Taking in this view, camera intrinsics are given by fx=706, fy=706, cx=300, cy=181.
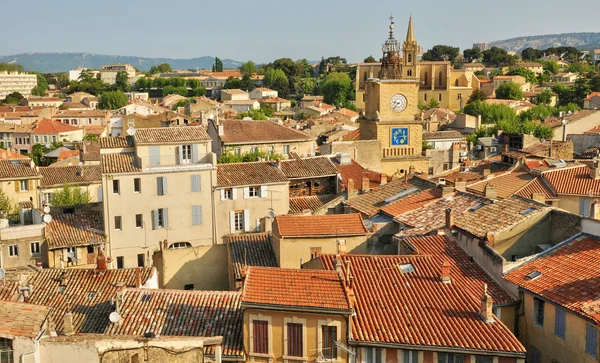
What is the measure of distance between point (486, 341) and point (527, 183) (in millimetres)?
17074

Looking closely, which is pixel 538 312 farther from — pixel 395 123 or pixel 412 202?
pixel 395 123

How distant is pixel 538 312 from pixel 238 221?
20301 millimetres

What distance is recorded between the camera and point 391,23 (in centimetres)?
6312

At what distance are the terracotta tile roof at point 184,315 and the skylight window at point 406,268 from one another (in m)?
5.21

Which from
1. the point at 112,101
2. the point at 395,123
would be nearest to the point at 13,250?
the point at 395,123

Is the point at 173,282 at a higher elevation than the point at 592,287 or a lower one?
lower

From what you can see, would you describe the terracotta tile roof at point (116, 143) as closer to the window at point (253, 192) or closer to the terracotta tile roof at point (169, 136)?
the terracotta tile roof at point (169, 136)

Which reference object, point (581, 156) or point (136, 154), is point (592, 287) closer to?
point (136, 154)

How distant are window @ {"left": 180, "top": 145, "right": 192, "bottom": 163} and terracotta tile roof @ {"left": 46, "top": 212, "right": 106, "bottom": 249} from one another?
5.15 m

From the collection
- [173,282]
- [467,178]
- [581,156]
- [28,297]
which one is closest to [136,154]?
[173,282]

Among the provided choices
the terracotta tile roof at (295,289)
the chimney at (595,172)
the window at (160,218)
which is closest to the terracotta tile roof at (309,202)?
the window at (160,218)

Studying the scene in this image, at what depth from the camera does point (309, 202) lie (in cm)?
3900

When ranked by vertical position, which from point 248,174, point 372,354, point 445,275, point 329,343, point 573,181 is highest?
point 573,181

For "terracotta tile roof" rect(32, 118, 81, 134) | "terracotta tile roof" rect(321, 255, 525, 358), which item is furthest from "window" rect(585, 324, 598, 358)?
"terracotta tile roof" rect(32, 118, 81, 134)
